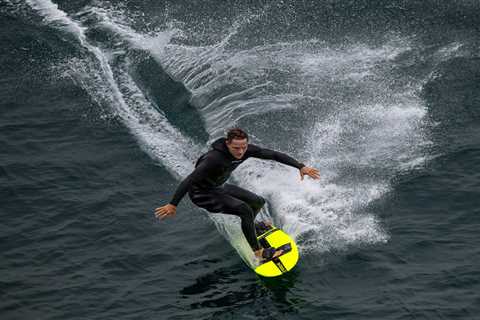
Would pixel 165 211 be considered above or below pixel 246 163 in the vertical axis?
below

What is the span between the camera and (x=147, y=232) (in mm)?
16266

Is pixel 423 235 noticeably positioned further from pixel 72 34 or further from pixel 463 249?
pixel 72 34

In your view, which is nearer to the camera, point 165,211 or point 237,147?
point 165,211

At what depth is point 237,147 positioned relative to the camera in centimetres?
1377

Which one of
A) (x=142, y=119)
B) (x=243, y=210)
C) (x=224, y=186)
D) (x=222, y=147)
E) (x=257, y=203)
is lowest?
(x=243, y=210)

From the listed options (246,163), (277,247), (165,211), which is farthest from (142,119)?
(165,211)

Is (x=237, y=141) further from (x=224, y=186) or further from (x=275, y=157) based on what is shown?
(x=224, y=186)

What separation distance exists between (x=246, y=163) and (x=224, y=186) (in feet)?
11.6

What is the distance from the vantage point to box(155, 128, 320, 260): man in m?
14.0

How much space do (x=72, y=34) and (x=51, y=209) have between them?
8853 millimetres

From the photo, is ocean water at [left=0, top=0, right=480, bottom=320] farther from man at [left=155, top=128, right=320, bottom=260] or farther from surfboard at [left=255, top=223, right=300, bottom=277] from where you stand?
man at [left=155, top=128, right=320, bottom=260]

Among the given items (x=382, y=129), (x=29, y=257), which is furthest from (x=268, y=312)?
(x=382, y=129)

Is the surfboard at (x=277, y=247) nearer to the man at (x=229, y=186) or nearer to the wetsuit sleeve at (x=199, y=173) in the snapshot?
the man at (x=229, y=186)

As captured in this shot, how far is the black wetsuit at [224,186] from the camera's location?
46.3ft
